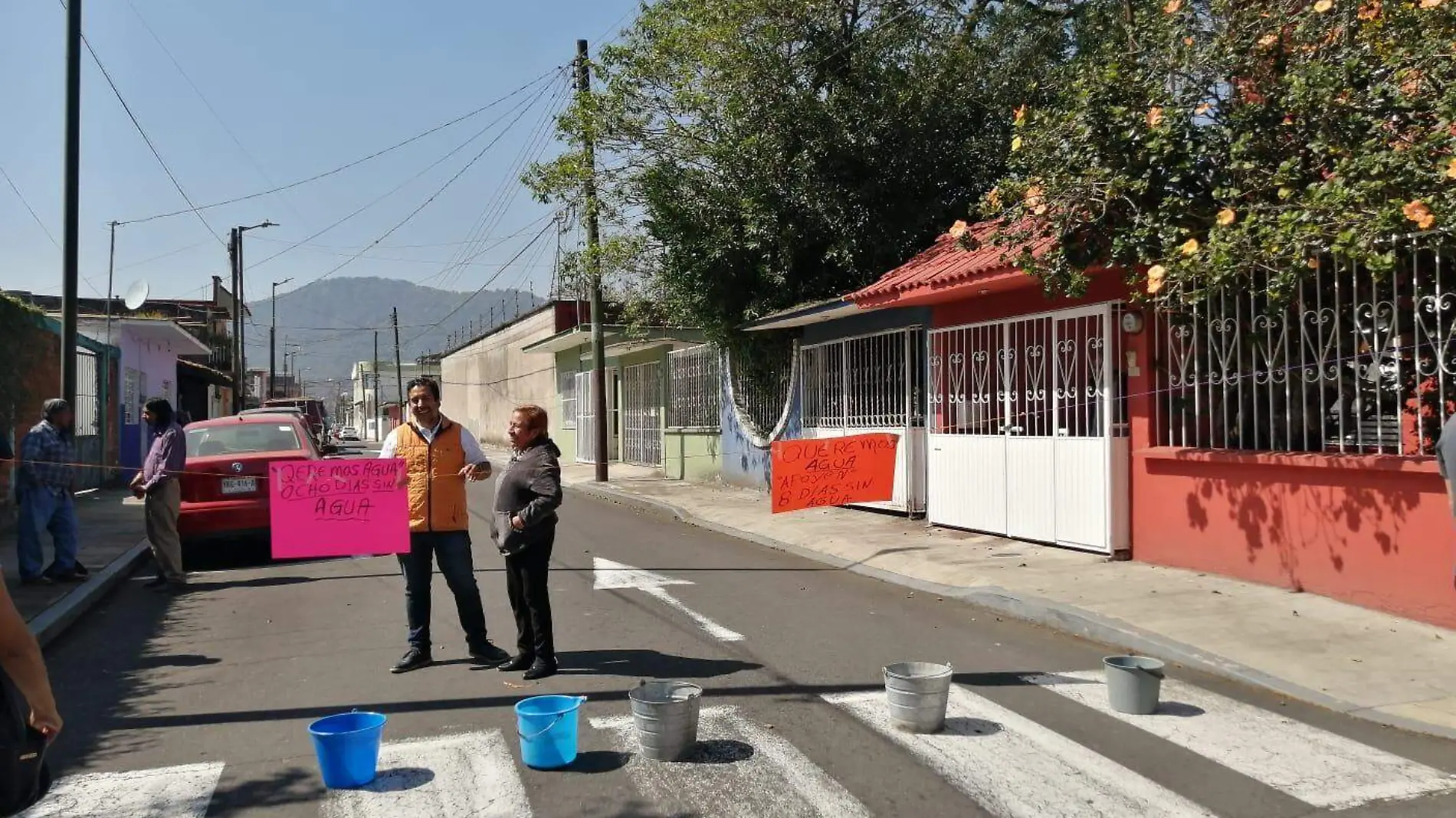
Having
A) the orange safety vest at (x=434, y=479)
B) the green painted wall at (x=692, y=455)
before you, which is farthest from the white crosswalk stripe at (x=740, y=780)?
the green painted wall at (x=692, y=455)

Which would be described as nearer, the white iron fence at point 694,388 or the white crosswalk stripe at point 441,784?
the white crosswalk stripe at point 441,784

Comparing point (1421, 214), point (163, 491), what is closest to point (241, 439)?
point (163, 491)

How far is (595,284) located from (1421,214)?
1517 centimetres

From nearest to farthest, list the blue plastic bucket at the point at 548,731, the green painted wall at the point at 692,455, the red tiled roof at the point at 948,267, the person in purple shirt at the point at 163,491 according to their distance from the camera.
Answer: the blue plastic bucket at the point at 548,731 → the person in purple shirt at the point at 163,491 → the red tiled roof at the point at 948,267 → the green painted wall at the point at 692,455

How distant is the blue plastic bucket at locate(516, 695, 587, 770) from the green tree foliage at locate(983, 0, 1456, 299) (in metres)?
5.49

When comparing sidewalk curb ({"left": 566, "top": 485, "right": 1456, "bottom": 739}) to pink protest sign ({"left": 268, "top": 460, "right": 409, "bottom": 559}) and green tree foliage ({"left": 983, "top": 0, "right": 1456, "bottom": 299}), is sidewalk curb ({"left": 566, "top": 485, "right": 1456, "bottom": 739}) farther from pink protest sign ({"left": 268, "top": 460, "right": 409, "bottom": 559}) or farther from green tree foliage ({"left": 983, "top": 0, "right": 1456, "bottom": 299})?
pink protest sign ({"left": 268, "top": 460, "right": 409, "bottom": 559})

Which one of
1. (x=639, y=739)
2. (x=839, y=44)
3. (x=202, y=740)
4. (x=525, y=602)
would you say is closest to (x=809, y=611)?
(x=525, y=602)

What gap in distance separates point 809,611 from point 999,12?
13.1m

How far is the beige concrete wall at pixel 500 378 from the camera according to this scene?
3391cm

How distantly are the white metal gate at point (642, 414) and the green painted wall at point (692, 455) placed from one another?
126 centimetres

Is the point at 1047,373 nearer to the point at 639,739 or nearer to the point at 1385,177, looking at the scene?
the point at 1385,177

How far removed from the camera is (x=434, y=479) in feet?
21.1

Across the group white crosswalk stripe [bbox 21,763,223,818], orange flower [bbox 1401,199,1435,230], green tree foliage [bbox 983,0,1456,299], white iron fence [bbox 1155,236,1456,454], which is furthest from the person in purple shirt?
orange flower [bbox 1401,199,1435,230]

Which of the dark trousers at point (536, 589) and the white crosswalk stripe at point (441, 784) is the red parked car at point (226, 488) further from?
the white crosswalk stripe at point (441, 784)
